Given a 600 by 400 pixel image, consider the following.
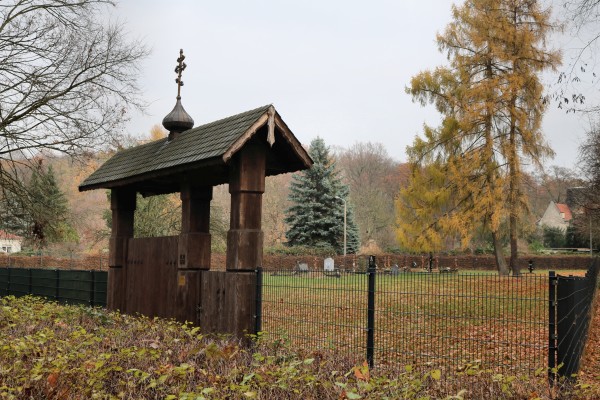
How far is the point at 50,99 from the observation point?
19.3m

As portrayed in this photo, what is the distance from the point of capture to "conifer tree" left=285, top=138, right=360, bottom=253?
50.1 m

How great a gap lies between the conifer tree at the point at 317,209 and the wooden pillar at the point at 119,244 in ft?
119

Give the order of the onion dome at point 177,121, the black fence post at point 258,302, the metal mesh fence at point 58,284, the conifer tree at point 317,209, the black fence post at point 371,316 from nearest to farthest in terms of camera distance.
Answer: the black fence post at point 371,316 < the black fence post at point 258,302 < the onion dome at point 177,121 < the metal mesh fence at point 58,284 < the conifer tree at point 317,209

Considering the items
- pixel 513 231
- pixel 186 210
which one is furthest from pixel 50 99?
pixel 513 231

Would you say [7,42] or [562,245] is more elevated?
[7,42]

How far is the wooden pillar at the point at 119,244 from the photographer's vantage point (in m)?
13.3

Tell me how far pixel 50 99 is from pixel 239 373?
15.6 metres

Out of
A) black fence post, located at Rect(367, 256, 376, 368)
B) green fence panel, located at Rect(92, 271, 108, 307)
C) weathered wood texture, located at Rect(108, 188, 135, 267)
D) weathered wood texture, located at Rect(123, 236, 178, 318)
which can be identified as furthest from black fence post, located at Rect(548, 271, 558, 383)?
green fence panel, located at Rect(92, 271, 108, 307)

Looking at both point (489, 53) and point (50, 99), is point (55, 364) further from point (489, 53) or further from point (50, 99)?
point (489, 53)

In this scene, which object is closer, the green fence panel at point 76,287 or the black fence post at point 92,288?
the black fence post at point 92,288

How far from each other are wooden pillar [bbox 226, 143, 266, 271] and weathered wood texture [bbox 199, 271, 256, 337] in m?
0.19

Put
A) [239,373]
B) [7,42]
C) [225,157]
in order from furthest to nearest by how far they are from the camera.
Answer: [7,42]
[225,157]
[239,373]

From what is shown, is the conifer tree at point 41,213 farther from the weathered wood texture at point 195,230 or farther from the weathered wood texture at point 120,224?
the weathered wood texture at point 195,230

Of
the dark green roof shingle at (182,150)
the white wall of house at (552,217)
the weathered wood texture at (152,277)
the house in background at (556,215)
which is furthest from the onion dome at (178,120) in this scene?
the white wall of house at (552,217)
